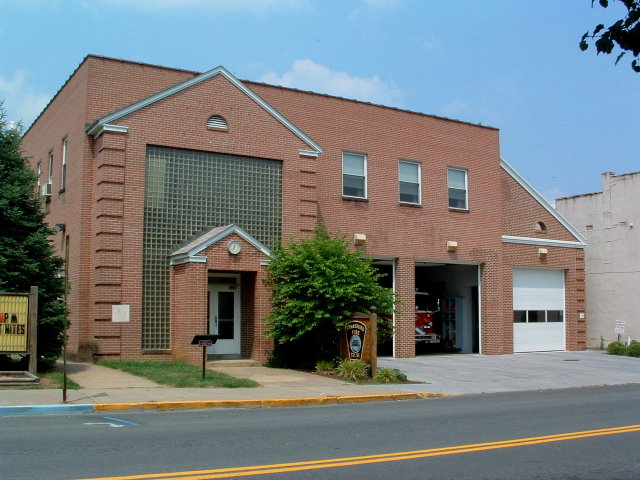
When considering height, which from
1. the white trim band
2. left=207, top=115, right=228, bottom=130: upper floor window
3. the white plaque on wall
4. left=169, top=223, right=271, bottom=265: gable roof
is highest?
left=207, top=115, right=228, bottom=130: upper floor window

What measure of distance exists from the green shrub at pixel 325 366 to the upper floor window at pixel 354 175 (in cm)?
731

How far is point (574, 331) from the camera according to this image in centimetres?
3005

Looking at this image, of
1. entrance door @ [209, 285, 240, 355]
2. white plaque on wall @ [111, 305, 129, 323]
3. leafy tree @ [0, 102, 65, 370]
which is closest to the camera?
leafy tree @ [0, 102, 65, 370]

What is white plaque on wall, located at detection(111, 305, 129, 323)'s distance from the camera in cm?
1952

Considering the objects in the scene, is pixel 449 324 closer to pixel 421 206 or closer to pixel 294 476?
pixel 421 206

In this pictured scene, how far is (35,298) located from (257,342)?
676 cm

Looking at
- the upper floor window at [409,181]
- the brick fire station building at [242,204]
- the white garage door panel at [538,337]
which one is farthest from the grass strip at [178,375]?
the white garage door panel at [538,337]

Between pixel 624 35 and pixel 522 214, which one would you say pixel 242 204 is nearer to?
pixel 522 214

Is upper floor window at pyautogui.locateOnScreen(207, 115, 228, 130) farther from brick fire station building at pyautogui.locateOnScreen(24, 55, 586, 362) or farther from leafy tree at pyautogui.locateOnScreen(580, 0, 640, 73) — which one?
leafy tree at pyautogui.locateOnScreen(580, 0, 640, 73)

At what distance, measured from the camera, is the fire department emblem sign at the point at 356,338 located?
18.9 metres

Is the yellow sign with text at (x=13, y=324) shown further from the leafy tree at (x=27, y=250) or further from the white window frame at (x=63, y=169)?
the white window frame at (x=63, y=169)

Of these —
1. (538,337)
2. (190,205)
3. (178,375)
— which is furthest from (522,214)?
(178,375)

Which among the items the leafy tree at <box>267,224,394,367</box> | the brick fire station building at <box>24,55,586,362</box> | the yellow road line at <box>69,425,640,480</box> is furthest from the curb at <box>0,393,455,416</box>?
the brick fire station building at <box>24,55,586,362</box>

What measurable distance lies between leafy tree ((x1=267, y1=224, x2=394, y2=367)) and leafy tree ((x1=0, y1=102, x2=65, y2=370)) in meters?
5.69
